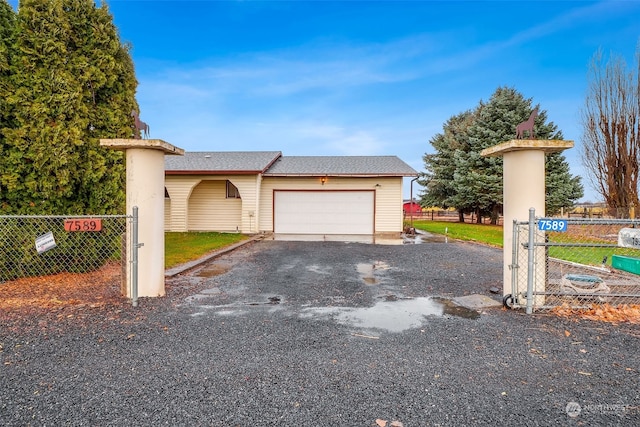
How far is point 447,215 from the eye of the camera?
32375 millimetres

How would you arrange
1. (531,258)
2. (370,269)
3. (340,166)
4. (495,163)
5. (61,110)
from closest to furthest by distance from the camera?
1. (531,258)
2. (61,110)
3. (370,269)
4. (340,166)
5. (495,163)

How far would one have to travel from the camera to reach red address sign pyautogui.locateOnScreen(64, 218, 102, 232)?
4455 mm

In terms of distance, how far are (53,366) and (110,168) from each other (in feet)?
16.3

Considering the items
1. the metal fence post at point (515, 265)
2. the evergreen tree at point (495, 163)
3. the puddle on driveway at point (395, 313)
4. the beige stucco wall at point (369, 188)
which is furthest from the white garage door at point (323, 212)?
A: the metal fence post at point (515, 265)

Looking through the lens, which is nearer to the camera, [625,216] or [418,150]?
[625,216]

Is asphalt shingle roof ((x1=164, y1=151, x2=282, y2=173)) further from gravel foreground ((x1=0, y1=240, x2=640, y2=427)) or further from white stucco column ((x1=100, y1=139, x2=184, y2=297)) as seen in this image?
gravel foreground ((x1=0, y1=240, x2=640, y2=427))

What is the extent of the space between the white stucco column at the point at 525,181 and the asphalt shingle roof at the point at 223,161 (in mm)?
11458

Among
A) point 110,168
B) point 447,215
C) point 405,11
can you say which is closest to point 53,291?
point 110,168

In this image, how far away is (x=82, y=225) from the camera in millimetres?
4516

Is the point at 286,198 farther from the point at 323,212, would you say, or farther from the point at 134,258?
the point at 134,258

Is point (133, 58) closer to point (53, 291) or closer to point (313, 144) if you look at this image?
point (53, 291)

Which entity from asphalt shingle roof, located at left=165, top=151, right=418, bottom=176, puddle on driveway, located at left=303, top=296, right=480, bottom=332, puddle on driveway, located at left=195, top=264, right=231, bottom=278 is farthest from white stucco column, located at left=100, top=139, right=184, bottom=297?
asphalt shingle roof, located at left=165, top=151, right=418, bottom=176

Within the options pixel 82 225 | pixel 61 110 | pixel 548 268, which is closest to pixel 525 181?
pixel 548 268

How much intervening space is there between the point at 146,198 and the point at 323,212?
36.7 ft
